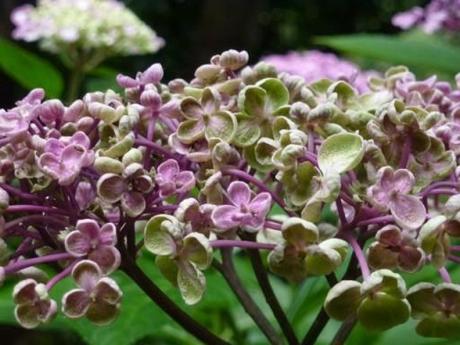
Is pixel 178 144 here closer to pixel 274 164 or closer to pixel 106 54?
pixel 274 164

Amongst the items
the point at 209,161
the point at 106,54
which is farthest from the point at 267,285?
the point at 106,54

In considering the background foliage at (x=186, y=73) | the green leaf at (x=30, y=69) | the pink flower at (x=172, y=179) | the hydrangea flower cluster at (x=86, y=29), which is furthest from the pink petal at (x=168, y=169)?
the hydrangea flower cluster at (x=86, y=29)

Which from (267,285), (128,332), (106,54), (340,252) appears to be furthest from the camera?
(106,54)

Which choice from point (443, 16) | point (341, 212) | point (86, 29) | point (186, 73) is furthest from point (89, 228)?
point (186, 73)

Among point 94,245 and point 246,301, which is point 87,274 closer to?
point 94,245

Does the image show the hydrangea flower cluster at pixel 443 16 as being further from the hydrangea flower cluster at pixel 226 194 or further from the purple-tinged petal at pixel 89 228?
the purple-tinged petal at pixel 89 228

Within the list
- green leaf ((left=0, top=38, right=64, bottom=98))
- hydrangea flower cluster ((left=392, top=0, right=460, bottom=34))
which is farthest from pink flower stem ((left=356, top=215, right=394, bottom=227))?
hydrangea flower cluster ((left=392, top=0, right=460, bottom=34))
